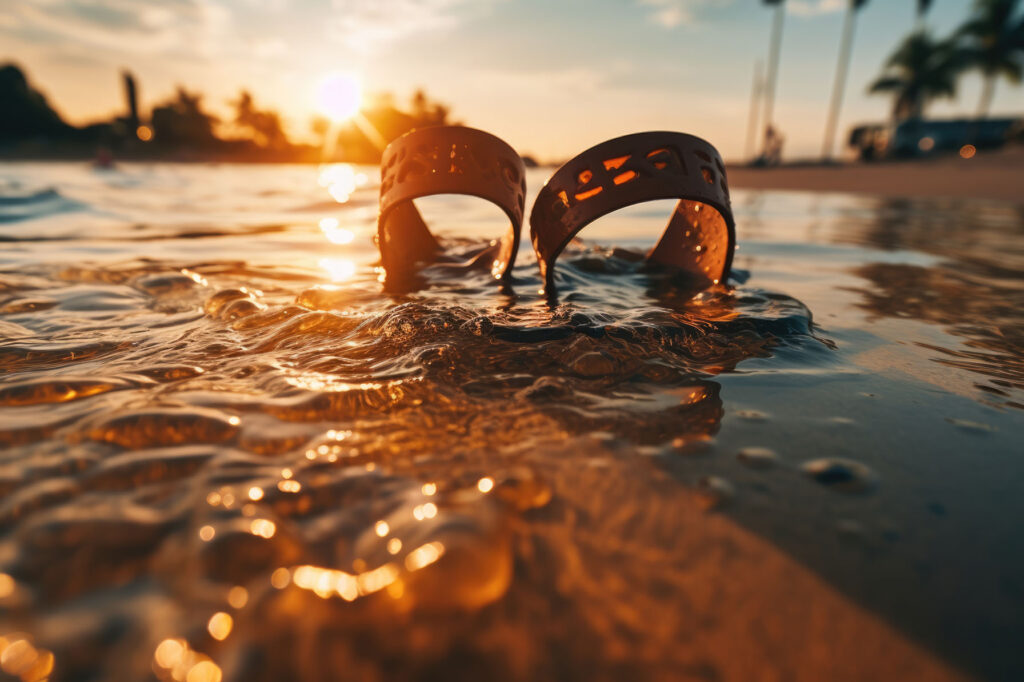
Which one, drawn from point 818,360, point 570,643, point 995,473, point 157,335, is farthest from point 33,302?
point 995,473

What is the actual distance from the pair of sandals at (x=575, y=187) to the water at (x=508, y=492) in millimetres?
434

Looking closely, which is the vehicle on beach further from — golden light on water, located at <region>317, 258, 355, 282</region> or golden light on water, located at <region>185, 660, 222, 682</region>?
golden light on water, located at <region>185, 660, 222, 682</region>

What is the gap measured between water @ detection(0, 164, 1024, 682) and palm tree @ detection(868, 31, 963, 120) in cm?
4386

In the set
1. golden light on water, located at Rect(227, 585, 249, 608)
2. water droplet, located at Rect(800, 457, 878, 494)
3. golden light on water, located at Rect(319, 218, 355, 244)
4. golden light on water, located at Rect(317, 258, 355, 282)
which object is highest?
golden light on water, located at Rect(319, 218, 355, 244)

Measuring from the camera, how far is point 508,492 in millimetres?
975

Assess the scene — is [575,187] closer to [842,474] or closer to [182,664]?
[842,474]

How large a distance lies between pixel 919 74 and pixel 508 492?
151 ft

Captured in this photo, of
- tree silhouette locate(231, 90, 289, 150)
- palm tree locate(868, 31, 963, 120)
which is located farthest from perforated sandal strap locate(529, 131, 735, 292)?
tree silhouette locate(231, 90, 289, 150)

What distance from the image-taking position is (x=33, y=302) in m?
2.24

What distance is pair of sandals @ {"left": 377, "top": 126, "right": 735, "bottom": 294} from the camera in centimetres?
214

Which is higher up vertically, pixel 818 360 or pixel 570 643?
pixel 818 360

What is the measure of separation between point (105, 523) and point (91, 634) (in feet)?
0.75

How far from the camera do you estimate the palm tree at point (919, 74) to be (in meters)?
33.8

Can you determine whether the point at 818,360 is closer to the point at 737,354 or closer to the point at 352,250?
the point at 737,354
